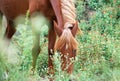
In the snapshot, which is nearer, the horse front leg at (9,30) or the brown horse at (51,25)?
the brown horse at (51,25)

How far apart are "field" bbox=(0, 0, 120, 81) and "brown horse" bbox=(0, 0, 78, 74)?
A: 0.12 m

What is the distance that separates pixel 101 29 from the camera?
833 cm

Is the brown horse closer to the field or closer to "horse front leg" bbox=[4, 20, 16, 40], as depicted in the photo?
"horse front leg" bbox=[4, 20, 16, 40]

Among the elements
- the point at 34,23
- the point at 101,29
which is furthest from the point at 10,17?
A: the point at 101,29

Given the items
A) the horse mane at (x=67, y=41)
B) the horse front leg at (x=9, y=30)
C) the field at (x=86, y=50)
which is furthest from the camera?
the horse front leg at (x=9, y=30)

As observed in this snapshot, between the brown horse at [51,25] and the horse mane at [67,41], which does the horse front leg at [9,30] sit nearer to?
the brown horse at [51,25]

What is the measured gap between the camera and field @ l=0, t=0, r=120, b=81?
13.9 feet

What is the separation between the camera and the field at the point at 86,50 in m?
4.25

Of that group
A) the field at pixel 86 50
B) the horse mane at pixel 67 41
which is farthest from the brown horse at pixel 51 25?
the field at pixel 86 50

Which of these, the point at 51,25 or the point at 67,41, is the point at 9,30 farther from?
the point at 67,41

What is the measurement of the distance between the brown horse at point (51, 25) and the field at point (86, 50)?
0.39 feet

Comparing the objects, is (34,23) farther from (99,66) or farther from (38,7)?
(99,66)

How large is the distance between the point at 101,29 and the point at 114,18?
0.63 m

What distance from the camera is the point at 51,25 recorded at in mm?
6090
